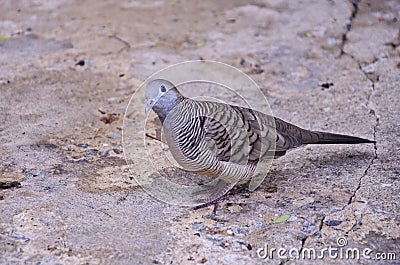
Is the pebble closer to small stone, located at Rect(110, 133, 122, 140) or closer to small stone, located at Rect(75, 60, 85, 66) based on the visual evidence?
small stone, located at Rect(110, 133, 122, 140)

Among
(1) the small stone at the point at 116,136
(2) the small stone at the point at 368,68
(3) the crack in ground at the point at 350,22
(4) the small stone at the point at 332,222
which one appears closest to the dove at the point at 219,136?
(4) the small stone at the point at 332,222

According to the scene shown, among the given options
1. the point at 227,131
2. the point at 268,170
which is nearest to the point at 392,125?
the point at 268,170

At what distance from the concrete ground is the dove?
0.25m

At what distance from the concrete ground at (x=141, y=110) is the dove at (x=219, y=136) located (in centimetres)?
25

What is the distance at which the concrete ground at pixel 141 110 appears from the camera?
132 inches

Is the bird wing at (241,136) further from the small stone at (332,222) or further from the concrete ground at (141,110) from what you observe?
the small stone at (332,222)

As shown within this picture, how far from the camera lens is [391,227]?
11.2ft

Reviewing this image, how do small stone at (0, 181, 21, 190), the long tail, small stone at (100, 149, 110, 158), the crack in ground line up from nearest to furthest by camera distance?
1. small stone at (0, 181, 21, 190)
2. the long tail
3. small stone at (100, 149, 110, 158)
4. the crack in ground

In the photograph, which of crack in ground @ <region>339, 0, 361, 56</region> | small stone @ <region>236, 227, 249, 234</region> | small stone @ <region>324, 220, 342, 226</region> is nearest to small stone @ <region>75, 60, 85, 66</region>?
crack in ground @ <region>339, 0, 361, 56</region>

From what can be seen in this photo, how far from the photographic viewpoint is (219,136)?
3.63m

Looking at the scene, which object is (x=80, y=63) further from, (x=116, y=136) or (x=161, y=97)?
(x=161, y=97)

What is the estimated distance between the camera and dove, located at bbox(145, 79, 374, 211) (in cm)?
351

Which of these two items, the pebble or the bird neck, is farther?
the pebble

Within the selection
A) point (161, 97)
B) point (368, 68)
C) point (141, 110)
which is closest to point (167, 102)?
point (161, 97)
